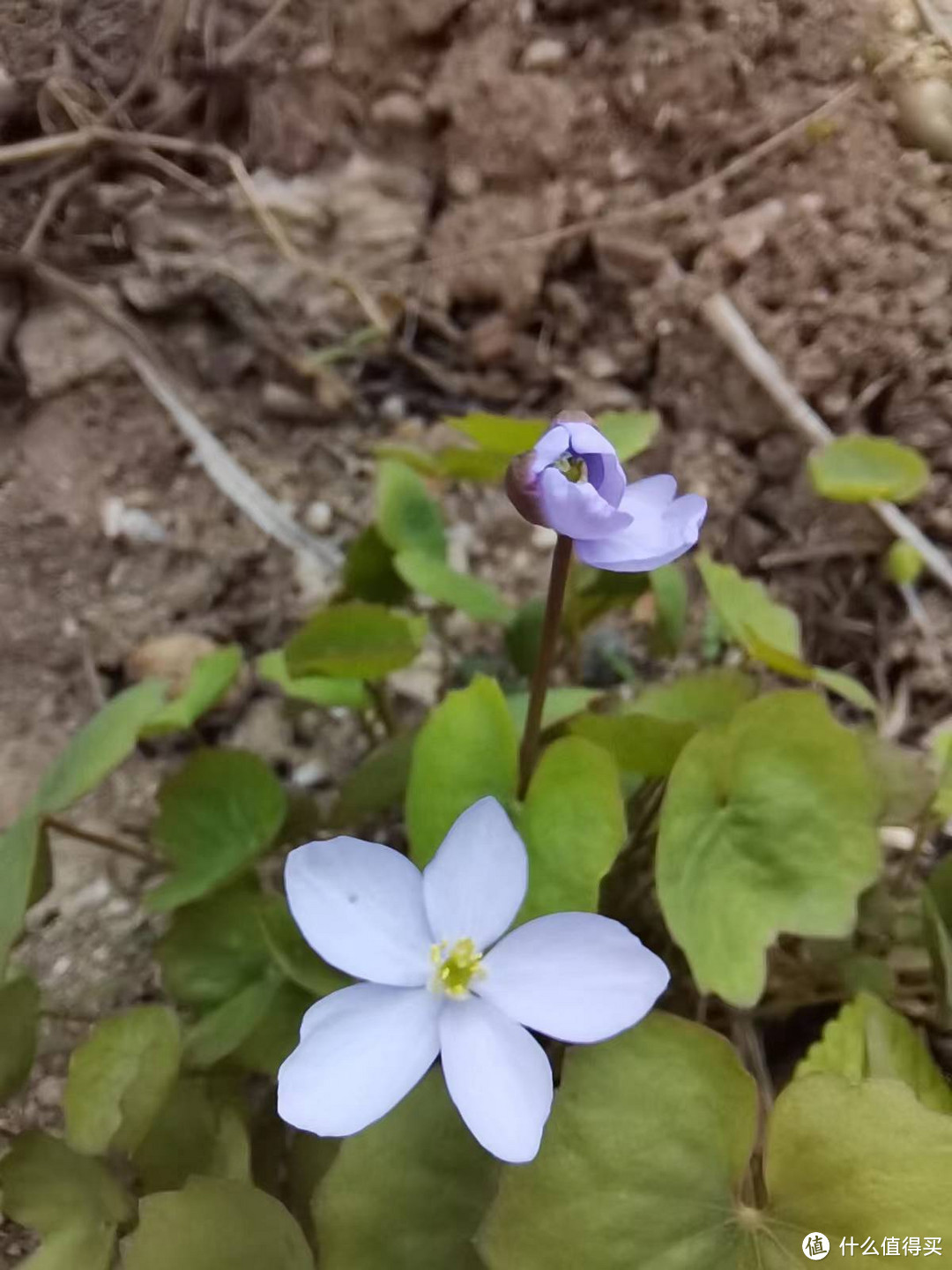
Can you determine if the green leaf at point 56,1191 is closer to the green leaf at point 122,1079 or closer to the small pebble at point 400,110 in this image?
the green leaf at point 122,1079

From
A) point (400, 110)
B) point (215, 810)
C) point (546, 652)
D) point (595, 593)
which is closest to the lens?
point (546, 652)

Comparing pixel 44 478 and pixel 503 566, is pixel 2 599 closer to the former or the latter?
pixel 44 478

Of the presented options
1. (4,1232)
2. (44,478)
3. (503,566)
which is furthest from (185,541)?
(4,1232)

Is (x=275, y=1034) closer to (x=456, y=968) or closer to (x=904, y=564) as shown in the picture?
(x=456, y=968)

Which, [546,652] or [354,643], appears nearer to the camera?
[546,652]

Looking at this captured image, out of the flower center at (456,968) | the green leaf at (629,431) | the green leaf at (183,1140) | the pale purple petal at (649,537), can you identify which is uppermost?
the pale purple petal at (649,537)

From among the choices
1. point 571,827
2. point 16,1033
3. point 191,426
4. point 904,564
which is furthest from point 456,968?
point 191,426

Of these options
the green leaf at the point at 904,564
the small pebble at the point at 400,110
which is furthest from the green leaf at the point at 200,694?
the small pebble at the point at 400,110
